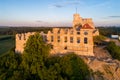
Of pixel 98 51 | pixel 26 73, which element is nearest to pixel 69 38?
pixel 98 51

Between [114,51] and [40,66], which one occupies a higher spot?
[114,51]

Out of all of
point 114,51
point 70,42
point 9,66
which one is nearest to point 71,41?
point 70,42

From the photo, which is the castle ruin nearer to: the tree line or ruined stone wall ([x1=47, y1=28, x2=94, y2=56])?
ruined stone wall ([x1=47, y1=28, x2=94, y2=56])

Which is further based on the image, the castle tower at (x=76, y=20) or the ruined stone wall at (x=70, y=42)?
the castle tower at (x=76, y=20)

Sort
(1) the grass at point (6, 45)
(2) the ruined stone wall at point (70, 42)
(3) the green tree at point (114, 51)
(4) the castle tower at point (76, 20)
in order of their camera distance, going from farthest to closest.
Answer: (1) the grass at point (6, 45) < (4) the castle tower at point (76, 20) < (3) the green tree at point (114, 51) < (2) the ruined stone wall at point (70, 42)

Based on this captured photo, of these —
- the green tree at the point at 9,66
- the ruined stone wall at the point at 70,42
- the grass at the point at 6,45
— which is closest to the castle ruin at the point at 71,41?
the ruined stone wall at the point at 70,42

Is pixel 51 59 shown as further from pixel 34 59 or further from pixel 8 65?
pixel 8 65

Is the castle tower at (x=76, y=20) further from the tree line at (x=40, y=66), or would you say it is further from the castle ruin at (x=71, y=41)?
the tree line at (x=40, y=66)

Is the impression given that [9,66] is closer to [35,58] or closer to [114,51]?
[35,58]

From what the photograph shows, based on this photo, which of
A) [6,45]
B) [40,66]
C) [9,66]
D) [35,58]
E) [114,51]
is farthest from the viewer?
[6,45]

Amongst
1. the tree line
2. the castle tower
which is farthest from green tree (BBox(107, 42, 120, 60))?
the castle tower

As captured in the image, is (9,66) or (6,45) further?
(6,45)
